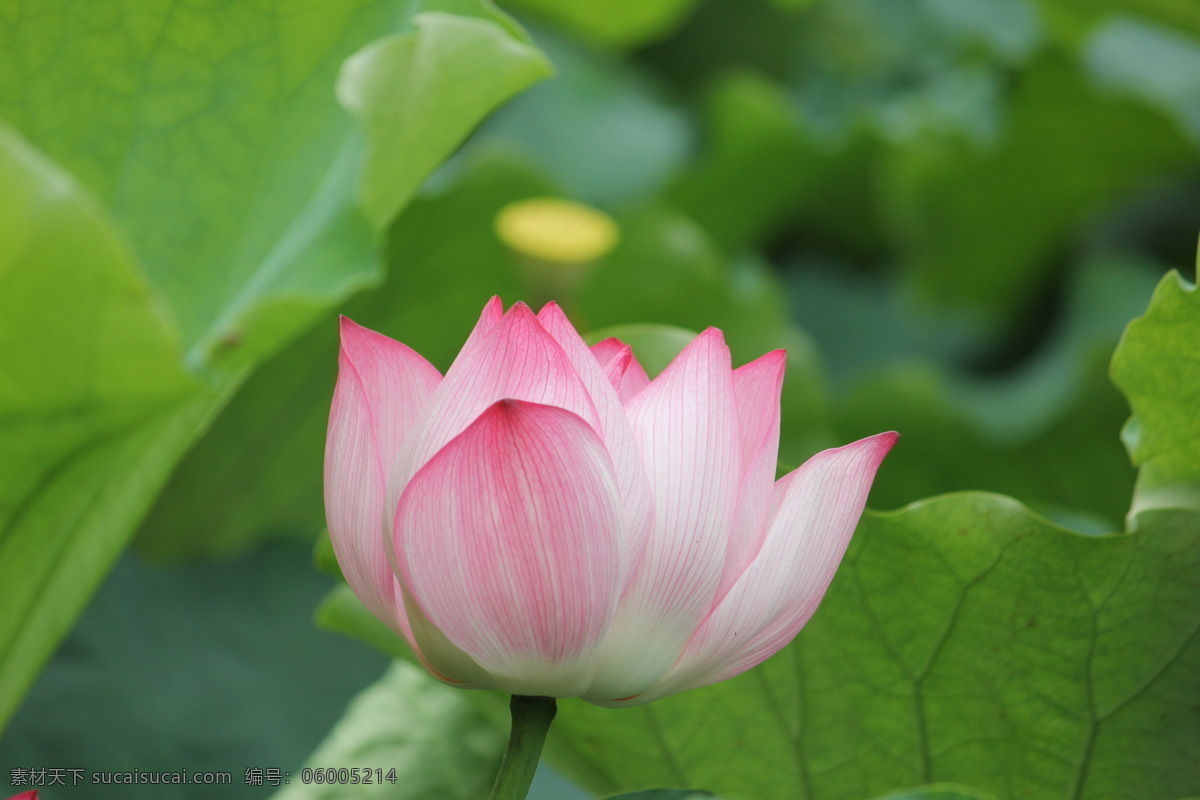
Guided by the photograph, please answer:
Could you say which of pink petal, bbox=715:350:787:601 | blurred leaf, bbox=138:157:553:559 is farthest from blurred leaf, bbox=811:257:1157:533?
pink petal, bbox=715:350:787:601

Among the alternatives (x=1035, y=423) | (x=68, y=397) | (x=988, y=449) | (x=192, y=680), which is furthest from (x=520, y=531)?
(x=1035, y=423)

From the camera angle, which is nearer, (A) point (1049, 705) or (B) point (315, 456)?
(A) point (1049, 705)

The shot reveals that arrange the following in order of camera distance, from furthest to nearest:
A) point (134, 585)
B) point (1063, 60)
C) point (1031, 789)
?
1. point (1063, 60)
2. point (134, 585)
3. point (1031, 789)

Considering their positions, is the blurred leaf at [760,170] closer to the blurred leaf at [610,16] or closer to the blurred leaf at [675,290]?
the blurred leaf at [610,16]

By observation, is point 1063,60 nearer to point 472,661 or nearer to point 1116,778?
point 1116,778

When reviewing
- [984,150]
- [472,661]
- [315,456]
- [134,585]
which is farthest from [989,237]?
[472,661]

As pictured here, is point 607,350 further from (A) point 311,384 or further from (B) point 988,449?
(B) point 988,449

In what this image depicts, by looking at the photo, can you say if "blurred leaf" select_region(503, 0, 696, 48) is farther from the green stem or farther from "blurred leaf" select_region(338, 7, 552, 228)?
the green stem
